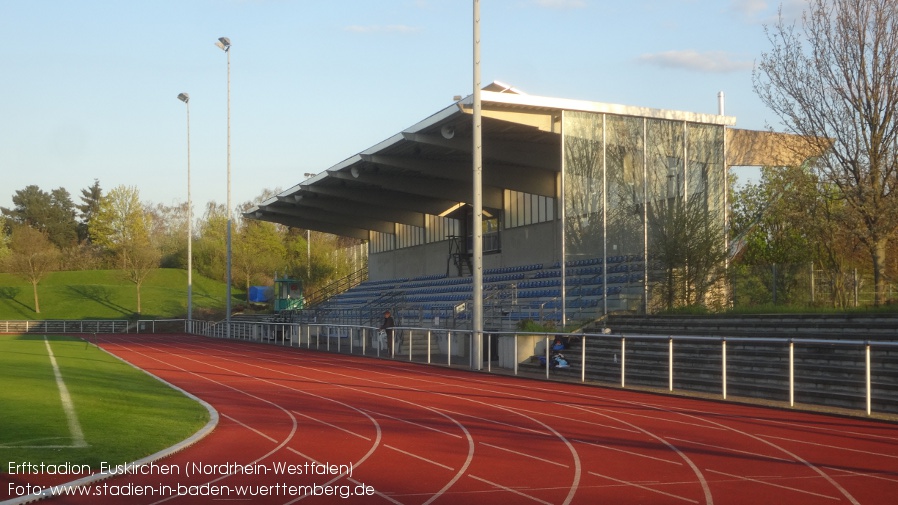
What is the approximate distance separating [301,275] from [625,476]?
190ft

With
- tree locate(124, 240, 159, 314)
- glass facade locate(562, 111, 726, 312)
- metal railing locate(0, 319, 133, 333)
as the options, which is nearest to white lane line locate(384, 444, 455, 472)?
glass facade locate(562, 111, 726, 312)

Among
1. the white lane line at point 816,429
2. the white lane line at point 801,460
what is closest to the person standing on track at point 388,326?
the white lane line at point 801,460

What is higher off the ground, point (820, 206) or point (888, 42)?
point (888, 42)

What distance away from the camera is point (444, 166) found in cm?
3641

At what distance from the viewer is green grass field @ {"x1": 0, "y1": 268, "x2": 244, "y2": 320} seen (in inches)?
2798

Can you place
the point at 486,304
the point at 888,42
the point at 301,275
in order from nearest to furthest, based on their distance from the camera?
the point at 888,42
the point at 486,304
the point at 301,275

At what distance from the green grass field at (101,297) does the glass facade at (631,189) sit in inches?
1938

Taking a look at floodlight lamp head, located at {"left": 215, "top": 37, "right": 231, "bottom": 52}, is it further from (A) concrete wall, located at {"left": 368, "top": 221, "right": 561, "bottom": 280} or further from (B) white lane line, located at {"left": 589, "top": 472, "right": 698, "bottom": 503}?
(B) white lane line, located at {"left": 589, "top": 472, "right": 698, "bottom": 503}

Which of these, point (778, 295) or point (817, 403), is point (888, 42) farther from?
point (817, 403)

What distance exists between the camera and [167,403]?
50.8ft

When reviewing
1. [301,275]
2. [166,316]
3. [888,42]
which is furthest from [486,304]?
[166,316]

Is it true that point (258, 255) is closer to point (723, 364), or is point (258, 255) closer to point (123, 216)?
point (123, 216)

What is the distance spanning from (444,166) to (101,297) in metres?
49.4

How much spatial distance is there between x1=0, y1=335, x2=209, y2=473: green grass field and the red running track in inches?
23.5
